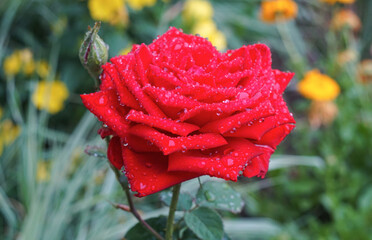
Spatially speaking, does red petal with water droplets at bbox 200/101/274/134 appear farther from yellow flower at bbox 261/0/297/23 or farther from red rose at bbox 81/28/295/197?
yellow flower at bbox 261/0/297/23

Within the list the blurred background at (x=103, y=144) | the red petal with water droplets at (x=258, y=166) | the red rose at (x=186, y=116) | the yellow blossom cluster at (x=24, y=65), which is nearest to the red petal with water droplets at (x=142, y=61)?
the red rose at (x=186, y=116)

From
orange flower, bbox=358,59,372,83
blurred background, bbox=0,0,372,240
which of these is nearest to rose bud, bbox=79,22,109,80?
blurred background, bbox=0,0,372,240

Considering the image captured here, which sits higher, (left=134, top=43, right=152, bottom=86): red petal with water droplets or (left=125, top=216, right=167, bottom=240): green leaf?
(left=134, top=43, right=152, bottom=86): red petal with water droplets

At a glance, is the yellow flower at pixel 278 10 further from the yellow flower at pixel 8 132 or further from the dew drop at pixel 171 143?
the dew drop at pixel 171 143

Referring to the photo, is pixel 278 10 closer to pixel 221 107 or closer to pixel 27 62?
pixel 27 62

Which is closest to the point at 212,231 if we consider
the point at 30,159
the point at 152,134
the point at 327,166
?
the point at 152,134
